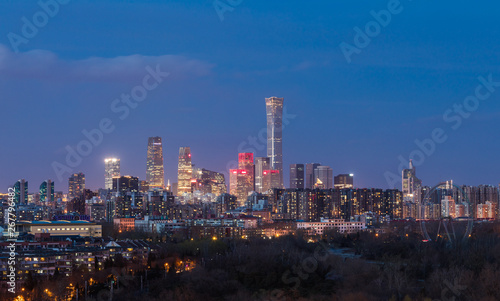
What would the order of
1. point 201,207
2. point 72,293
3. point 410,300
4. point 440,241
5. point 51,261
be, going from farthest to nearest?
point 201,207
point 440,241
point 51,261
point 72,293
point 410,300

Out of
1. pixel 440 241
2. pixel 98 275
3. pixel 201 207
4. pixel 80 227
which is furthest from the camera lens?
pixel 201 207

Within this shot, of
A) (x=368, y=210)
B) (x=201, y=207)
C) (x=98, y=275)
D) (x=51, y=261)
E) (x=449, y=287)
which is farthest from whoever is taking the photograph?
(x=201, y=207)

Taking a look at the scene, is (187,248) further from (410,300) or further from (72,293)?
(410,300)

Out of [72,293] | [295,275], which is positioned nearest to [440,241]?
[295,275]

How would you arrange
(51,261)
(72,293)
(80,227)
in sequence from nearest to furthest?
(72,293)
(51,261)
(80,227)

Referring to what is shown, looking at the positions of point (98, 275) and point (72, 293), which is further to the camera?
point (98, 275)

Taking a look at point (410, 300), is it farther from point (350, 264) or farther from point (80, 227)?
point (80, 227)

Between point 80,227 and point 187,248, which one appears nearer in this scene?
point 187,248

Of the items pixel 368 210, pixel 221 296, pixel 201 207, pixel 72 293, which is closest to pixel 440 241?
pixel 221 296
